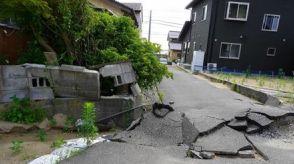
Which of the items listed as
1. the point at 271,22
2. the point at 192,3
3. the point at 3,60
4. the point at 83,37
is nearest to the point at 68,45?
the point at 83,37

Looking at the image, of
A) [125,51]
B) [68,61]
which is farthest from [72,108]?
[125,51]

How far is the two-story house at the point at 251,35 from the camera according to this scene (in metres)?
17.8

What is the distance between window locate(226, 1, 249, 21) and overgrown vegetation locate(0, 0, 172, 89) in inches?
479

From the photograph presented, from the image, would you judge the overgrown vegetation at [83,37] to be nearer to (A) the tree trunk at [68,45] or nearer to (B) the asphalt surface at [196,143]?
(A) the tree trunk at [68,45]

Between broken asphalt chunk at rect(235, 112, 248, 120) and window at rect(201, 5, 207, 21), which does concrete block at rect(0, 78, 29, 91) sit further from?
window at rect(201, 5, 207, 21)

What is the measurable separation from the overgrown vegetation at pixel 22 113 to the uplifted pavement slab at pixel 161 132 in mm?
2132

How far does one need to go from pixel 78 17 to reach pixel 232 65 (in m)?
14.1

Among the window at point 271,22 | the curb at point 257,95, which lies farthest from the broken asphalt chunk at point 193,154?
the window at point 271,22

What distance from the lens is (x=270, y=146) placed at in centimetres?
492

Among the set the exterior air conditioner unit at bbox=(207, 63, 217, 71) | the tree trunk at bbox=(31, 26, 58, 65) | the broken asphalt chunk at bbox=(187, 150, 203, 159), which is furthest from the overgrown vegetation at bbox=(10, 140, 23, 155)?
the exterior air conditioner unit at bbox=(207, 63, 217, 71)

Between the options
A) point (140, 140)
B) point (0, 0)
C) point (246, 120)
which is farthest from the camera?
point (246, 120)

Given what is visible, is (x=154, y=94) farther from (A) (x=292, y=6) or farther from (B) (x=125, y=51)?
→ (A) (x=292, y=6)

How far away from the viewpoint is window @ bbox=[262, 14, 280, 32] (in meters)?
17.9

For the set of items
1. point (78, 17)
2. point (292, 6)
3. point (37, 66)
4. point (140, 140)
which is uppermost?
point (292, 6)
